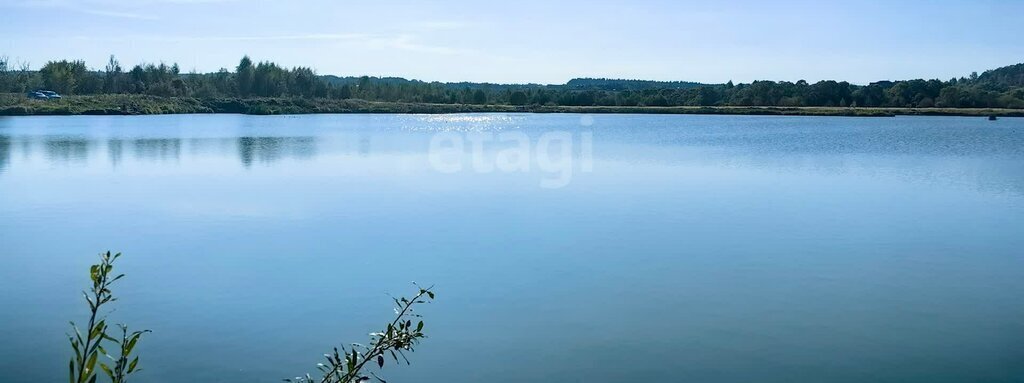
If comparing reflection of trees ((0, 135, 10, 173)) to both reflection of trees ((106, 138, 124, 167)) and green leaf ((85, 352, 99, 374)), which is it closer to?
reflection of trees ((106, 138, 124, 167))

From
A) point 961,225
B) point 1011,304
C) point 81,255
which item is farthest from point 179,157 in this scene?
point 1011,304

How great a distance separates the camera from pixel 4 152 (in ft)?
94.1

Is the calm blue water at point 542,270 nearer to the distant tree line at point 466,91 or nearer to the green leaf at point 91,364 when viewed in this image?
the green leaf at point 91,364

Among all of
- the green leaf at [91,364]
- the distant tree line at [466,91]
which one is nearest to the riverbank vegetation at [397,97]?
the distant tree line at [466,91]

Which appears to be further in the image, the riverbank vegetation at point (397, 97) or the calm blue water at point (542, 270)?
the riverbank vegetation at point (397, 97)

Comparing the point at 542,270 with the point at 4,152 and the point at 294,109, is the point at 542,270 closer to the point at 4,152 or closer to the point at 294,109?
the point at 4,152

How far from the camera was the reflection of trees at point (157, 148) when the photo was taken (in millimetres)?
28344

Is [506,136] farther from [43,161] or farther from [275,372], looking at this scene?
[275,372]

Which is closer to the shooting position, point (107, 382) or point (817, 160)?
point (107, 382)

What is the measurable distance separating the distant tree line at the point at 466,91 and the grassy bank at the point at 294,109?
7.10 metres

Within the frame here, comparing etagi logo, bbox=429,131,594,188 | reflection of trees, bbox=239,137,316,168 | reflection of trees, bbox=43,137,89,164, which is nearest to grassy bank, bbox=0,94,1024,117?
reflection of trees, bbox=43,137,89,164

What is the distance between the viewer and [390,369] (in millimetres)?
7012

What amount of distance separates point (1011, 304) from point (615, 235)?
5.23 metres

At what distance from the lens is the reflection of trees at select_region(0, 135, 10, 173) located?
2439 centimetres
